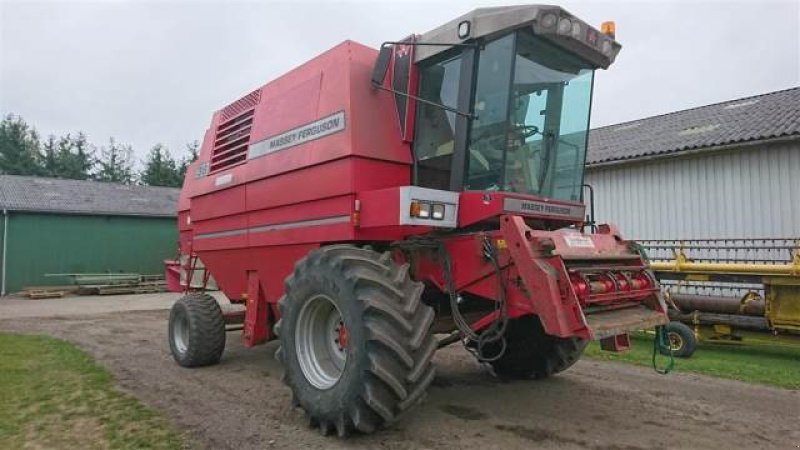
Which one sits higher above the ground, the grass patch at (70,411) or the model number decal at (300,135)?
the model number decal at (300,135)

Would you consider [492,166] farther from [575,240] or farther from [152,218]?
[152,218]

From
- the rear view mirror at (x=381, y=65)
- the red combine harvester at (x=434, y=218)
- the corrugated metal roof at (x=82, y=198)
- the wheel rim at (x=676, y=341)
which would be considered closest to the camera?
the red combine harvester at (x=434, y=218)

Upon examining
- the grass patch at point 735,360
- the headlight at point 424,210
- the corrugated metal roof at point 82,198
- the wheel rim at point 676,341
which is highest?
the corrugated metal roof at point 82,198

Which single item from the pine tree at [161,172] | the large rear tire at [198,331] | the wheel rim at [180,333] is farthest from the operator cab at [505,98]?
the pine tree at [161,172]

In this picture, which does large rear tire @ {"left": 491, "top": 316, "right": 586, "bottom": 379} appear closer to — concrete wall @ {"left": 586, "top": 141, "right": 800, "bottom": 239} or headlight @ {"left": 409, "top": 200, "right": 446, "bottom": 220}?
headlight @ {"left": 409, "top": 200, "right": 446, "bottom": 220}

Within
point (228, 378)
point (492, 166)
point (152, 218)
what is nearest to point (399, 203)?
point (492, 166)

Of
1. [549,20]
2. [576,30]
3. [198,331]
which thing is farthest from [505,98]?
[198,331]

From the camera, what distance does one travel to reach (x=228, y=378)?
6.39m

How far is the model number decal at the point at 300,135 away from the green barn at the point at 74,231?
20.5 meters

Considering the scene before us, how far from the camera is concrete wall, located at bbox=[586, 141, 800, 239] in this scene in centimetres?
1030

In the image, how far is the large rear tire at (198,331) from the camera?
267 inches

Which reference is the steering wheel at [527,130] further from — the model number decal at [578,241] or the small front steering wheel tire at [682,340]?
the small front steering wheel tire at [682,340]

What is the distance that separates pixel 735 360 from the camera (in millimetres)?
7598

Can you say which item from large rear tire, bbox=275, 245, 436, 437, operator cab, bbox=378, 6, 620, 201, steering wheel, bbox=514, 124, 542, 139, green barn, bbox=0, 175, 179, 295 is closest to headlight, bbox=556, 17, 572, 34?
operator cab, bbox=378, 6, 620, 201
